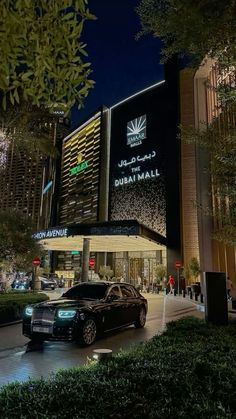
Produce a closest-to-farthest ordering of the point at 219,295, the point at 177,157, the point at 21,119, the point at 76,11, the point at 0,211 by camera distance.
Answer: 1. the point at 76,11
2. the point at 219,295
3. the point at 21,119
4. the point at 0,211
5. the point at 177,157

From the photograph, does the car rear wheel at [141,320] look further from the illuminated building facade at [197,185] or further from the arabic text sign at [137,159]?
the arabic text sign at [137,159]

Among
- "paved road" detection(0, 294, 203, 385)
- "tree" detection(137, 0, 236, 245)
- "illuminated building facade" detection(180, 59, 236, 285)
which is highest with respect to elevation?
"illuminated building facade" detection(180, 59, 236, 285)

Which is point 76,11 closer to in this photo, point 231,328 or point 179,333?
point 179,333

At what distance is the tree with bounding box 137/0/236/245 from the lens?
4.94 meters

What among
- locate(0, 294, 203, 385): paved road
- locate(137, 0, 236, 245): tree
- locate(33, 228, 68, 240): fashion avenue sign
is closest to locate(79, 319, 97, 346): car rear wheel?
locate(0, 294, 203, 385): paved road

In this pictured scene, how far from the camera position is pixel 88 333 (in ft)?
30.5

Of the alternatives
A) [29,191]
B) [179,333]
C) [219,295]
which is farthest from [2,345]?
[29,191]

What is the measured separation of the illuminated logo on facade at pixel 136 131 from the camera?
51.1 metres

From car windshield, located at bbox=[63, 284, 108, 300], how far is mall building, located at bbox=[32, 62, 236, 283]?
1801cm

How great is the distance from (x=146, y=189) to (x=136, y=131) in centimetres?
956

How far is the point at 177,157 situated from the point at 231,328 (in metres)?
37.9

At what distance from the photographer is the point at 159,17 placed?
6.42m

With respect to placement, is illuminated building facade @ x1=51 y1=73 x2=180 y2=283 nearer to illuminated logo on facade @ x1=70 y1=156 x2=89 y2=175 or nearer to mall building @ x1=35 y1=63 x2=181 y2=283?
mall building @ x1=35 y1=63 x2=181 y2=283

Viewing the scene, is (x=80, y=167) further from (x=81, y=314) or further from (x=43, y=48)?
(x=43, y=48)
